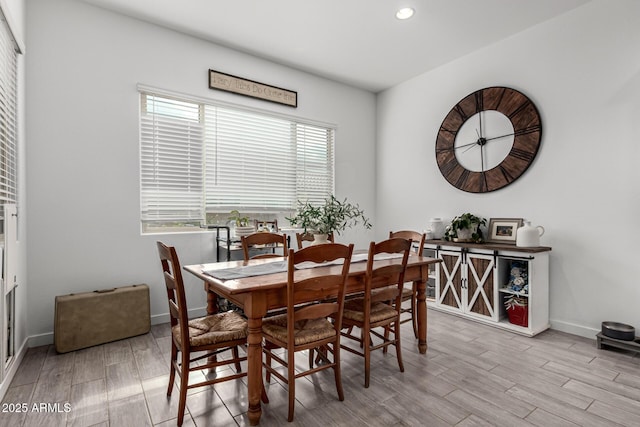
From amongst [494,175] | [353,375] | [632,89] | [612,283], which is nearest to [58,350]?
[353,375]

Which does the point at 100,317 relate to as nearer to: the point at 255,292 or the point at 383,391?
the point at 255,292

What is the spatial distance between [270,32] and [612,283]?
407 cm

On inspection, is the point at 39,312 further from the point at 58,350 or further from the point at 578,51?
the point at 578,51

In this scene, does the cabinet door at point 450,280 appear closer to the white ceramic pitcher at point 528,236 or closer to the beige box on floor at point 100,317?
the white ceramic pitcher at point 528,236

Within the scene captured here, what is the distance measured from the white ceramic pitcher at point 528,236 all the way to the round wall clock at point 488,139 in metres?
0.62

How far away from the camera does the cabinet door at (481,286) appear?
3.34 m

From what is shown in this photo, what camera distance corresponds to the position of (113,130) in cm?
317

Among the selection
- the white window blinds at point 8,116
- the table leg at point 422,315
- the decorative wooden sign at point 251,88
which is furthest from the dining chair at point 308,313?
the decorative wooden sign at point 251,88

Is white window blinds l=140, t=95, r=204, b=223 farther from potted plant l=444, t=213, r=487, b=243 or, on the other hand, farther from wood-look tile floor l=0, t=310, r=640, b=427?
potted plant l=444, t=213, r=487, b=243

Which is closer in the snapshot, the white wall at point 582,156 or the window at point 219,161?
the white wall at point 582,156

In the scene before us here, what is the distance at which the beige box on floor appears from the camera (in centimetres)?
269

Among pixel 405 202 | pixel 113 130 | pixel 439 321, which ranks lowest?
pixel 439 321

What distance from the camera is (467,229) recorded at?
12.3 ft

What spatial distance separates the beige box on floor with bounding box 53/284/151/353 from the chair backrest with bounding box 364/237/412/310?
2.17 meters
